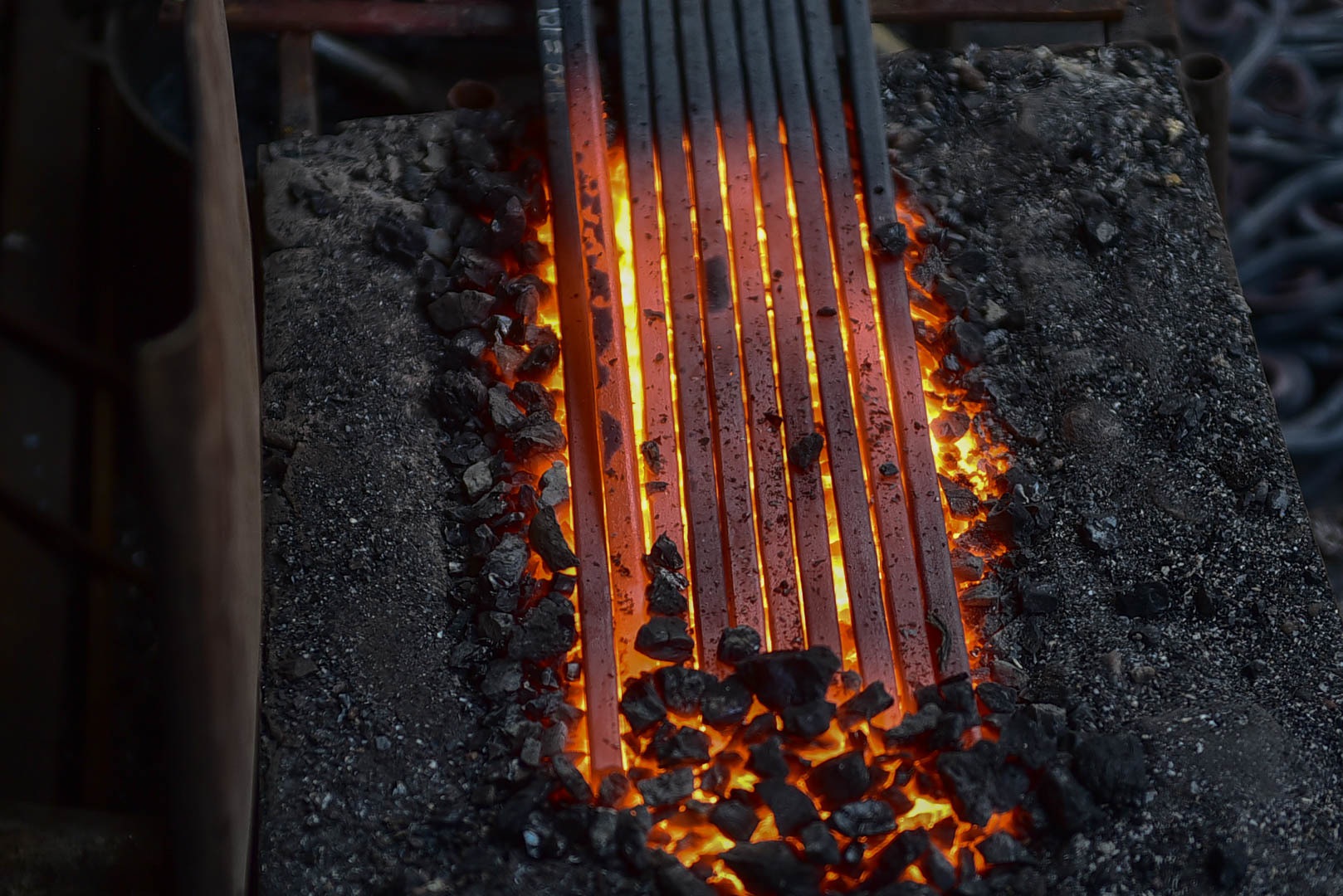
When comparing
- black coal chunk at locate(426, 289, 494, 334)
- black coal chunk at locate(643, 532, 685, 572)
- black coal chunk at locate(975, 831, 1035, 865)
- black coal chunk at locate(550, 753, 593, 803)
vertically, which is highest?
black coal chunk at locate(426, 289, 494, 334)

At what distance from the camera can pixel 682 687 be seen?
1872mm

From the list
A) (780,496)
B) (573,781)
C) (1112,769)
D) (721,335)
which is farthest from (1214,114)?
(573,781)

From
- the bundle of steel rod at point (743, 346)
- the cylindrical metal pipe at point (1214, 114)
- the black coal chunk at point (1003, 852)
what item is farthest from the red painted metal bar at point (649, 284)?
the cylindrical metal pipe at point (1214, 114)

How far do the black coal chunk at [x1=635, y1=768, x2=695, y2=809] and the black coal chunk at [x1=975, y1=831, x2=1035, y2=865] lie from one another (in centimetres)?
45

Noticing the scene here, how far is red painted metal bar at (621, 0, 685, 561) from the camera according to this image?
205 centimetres

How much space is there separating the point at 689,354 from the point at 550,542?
0.43 metres

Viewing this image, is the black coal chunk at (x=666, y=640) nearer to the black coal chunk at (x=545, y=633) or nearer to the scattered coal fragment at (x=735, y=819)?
the black coal chunk at (x=545, y=633)

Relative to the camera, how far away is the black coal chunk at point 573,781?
1789 mm

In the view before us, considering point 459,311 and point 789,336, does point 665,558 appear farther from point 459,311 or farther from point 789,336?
point 459,311

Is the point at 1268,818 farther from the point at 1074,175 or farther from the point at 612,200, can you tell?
the point at 612,200

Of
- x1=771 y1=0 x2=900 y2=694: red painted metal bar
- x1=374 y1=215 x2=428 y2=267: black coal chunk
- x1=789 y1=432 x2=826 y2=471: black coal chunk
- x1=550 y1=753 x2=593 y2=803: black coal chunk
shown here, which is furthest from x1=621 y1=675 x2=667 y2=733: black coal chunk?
x1=374 y1=215 x2=428 y2=267: black coal chunk

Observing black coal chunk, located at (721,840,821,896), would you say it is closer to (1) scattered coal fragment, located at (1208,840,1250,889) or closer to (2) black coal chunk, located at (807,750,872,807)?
(2) black coal chunk, located at (807,750,872,807)

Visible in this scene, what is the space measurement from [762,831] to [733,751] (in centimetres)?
13

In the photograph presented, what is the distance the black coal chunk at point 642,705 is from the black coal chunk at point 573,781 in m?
0.12
